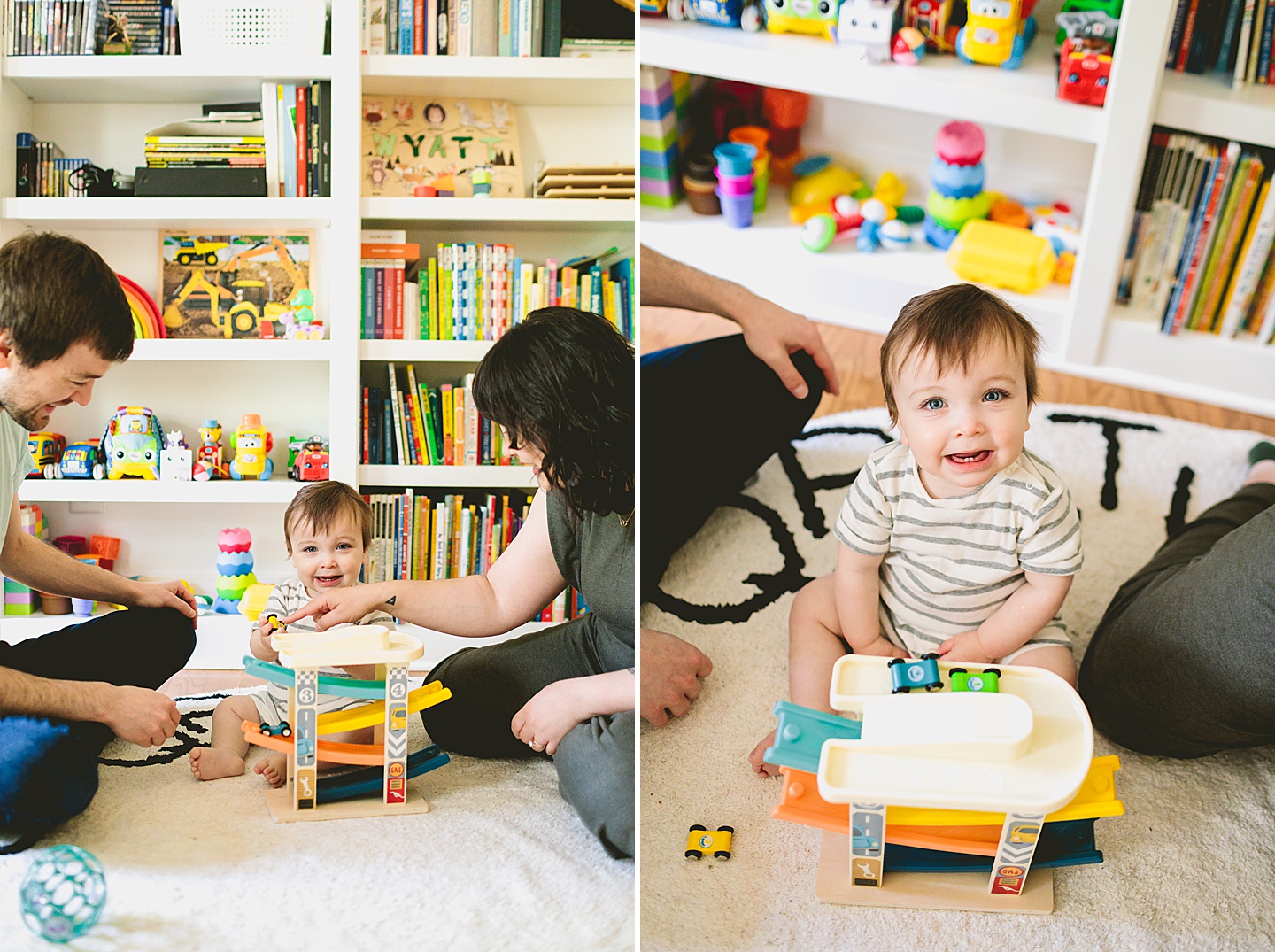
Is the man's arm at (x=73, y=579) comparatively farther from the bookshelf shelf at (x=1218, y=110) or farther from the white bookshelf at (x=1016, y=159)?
the bookshelf shelf at (x=1218, y=110)

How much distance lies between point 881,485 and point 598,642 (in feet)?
1.05

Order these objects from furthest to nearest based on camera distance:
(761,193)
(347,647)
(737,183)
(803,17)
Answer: (761,193)
(737,183)
(803,17)
(347,647)

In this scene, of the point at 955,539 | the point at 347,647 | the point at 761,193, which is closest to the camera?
the point at 347,647

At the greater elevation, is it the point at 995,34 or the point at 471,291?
the point at 995,34

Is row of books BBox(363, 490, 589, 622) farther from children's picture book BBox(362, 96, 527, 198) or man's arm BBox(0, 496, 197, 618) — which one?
children's picture book BBox(362, 96, 527, 198)

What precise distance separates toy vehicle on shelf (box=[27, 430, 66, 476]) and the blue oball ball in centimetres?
34

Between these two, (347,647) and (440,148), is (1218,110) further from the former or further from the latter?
(347,647)

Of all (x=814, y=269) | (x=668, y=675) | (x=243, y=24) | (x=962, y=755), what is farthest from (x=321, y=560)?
(x=814, y=269)

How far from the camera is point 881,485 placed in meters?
1.03

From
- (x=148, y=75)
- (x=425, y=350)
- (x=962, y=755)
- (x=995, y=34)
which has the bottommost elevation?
(x=962, y=755)

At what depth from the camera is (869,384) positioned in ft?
5.58

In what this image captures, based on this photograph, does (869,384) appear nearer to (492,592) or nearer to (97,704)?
(492,592)

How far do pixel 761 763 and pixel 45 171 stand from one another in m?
0.87

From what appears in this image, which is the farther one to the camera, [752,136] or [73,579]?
[752,136]
